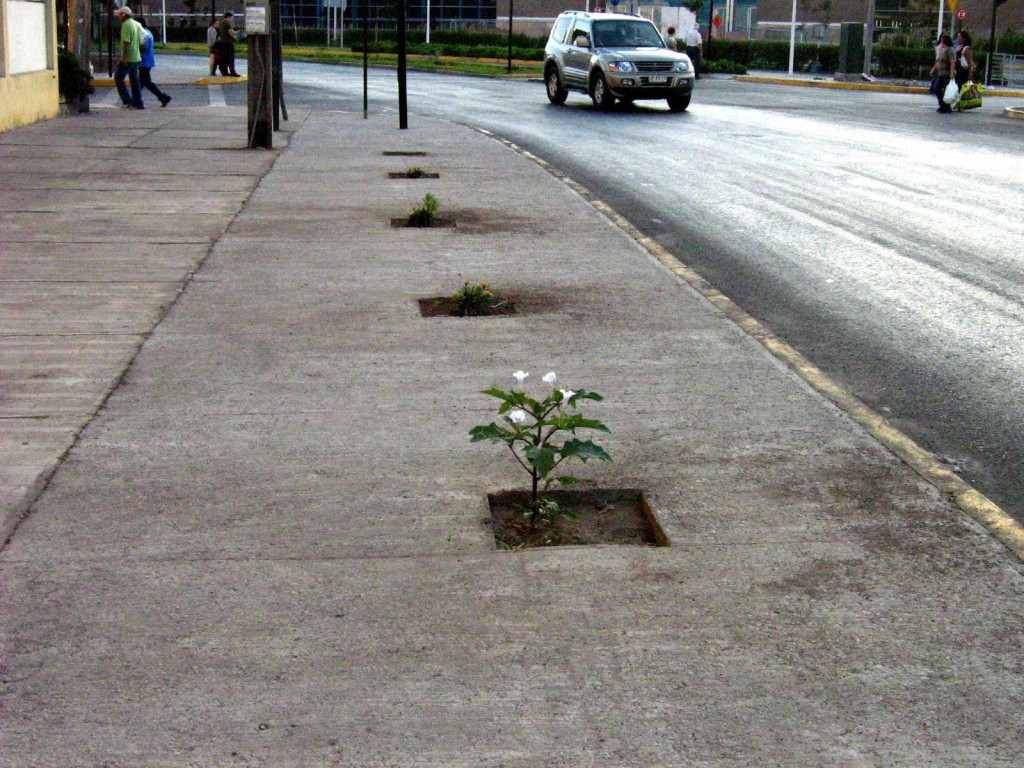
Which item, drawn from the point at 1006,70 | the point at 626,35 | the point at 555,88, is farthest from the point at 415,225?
the point at 1006,70

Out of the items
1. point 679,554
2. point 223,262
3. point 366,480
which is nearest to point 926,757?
point 679,554

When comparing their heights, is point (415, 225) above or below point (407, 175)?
below

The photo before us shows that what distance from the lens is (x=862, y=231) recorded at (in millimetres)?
11828

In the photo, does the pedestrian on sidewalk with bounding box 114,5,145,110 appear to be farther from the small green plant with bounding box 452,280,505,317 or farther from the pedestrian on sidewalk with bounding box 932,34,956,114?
the small green plant with bounding box 452,280,505,317

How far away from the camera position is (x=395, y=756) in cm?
319

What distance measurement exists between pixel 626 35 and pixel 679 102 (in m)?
2.50

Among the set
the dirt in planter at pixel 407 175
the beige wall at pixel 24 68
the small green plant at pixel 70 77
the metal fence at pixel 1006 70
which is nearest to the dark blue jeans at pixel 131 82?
the small green plant at pixel 70 77

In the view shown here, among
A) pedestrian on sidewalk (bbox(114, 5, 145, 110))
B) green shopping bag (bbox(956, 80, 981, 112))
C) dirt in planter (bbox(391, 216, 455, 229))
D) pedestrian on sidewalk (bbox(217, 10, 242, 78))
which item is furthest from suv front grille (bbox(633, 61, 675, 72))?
dirt in planter (bbox(391, 216, 455, 229))

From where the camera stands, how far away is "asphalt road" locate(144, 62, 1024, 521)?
668 centimetres

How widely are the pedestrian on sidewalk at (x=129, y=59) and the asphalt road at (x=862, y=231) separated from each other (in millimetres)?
5469

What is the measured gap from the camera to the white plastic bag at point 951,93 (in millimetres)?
29438

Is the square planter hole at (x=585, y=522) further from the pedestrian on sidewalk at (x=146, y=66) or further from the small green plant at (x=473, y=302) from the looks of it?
the pedestrian on sidewalk at (x=146, y=66)

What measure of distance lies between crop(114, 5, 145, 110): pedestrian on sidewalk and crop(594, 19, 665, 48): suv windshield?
373 inches

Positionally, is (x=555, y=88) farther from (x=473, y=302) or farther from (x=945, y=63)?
(x=473, y=302)
